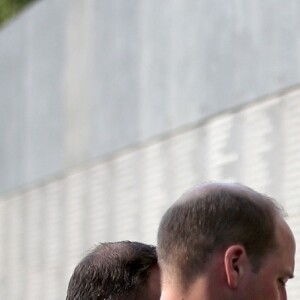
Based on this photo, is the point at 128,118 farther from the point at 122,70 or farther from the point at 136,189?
the point at 136,189

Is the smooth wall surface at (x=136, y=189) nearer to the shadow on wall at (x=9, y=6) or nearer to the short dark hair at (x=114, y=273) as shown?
the short dark hair at (x=114, y=273)

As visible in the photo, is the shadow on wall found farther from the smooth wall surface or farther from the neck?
the neck

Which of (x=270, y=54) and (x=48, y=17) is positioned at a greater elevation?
(x=48, y=17)

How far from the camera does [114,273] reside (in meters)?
3.55

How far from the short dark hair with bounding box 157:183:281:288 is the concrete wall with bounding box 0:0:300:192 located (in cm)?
→ 451

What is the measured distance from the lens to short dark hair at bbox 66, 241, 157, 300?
3510mm

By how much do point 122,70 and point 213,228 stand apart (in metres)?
6.91

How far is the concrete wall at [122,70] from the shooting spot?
7.77 metres

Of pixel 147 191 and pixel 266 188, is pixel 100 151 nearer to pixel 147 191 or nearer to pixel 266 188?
pixel 147 191

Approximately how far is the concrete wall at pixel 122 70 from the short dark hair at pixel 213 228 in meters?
4.51

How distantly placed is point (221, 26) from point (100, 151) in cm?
201

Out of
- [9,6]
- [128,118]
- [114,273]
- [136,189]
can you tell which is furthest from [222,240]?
[9,6]

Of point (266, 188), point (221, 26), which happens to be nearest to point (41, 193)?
point (221, 26)

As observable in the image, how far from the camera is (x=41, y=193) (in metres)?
10.8
